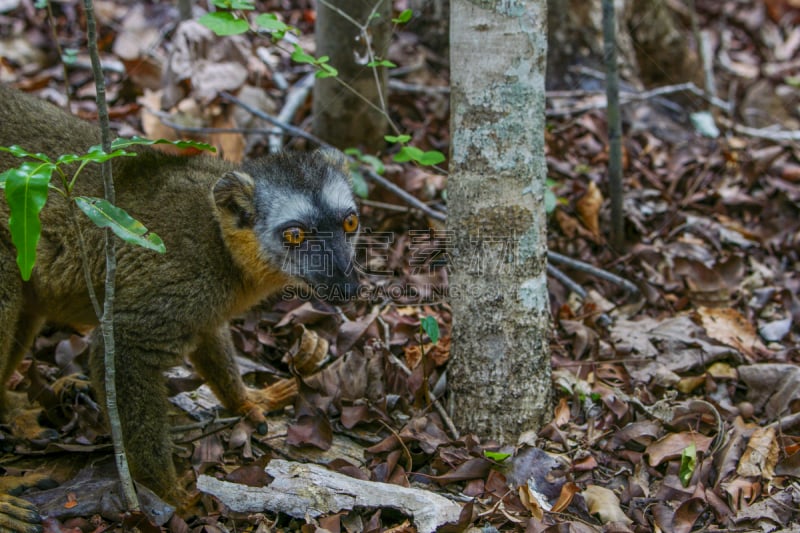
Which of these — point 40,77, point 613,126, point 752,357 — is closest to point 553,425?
point 752,357

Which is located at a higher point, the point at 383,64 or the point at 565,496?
the point at 383,64

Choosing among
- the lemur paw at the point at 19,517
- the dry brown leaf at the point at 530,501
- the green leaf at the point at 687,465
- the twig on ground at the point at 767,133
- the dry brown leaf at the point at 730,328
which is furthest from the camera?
the twig on ground at the point at 767,133

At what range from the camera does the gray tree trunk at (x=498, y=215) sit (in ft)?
14.6

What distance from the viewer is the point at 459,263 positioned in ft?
15.4

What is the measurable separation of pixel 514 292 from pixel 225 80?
14.3 feet

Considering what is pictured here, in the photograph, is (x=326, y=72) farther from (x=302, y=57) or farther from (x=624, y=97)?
(x=624, y=97)

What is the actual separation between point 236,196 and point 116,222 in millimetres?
1518

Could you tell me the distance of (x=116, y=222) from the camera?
3252 mm

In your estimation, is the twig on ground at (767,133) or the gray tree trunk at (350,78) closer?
the gray tree trunk at (350,78)

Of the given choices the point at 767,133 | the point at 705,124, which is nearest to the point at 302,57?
the point at 705,124

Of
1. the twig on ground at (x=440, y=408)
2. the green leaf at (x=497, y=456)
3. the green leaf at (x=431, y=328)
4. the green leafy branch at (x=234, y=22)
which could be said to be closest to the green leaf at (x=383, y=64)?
the green leafy branch at (x=234, y=22)

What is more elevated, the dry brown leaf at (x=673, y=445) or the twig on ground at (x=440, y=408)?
the twig on ground at (x=440, y=408)

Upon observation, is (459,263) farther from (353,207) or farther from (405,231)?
(405,231)

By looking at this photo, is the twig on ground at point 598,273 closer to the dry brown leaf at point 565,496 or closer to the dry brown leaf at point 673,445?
the dry brown leaf at point 673,445
